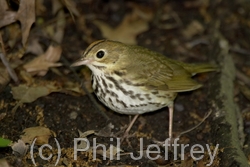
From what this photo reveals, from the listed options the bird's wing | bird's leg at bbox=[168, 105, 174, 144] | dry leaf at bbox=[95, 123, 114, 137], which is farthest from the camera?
bird's leg at bbox=[168, 105, 174, 144]

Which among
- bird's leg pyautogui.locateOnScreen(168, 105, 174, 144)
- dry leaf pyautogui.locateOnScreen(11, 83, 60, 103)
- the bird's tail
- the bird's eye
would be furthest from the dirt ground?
the bird's eye

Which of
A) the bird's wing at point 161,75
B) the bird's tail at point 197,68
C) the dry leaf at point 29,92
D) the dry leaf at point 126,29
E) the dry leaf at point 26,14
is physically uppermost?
the dry leaf at point 126,29

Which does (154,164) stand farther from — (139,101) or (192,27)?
(192,27)

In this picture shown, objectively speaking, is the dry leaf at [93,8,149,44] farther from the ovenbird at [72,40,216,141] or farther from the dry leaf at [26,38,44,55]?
the ovenbird at [72,40,216,141]

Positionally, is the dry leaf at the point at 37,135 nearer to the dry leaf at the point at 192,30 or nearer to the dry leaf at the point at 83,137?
the dry leaf at the point at 83,137

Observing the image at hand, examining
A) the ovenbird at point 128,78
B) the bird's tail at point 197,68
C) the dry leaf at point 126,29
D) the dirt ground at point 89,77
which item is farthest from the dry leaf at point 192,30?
the ovenbird at point 128,78

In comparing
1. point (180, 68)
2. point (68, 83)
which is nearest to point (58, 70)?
point (68, 83)
